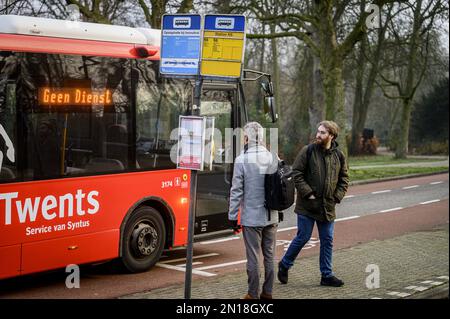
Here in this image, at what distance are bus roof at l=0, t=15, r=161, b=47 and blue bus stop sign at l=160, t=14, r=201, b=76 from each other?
2.16 meters

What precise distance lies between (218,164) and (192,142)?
414 cm

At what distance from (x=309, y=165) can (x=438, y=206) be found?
1083 cm

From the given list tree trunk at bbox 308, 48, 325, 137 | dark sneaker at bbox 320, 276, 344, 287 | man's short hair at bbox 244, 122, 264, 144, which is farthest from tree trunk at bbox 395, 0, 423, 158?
man's short hair at bbox 244, 122, 264, 144

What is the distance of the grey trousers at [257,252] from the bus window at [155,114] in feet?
8.55

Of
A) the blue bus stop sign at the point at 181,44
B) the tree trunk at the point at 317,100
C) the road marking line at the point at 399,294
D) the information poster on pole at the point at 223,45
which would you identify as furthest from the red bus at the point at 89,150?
the tree trunk at the point at 317,100

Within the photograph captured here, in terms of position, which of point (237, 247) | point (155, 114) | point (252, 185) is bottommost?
point (237, 247)

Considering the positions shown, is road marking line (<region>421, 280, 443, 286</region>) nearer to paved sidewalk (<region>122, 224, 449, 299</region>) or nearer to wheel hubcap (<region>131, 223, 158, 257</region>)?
paved sidewalk (<region>122, 224, 449, 299</region>)

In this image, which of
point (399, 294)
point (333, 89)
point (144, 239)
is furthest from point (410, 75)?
point (399, 294)

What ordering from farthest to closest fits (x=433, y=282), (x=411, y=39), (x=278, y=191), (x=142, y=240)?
(x=411, y=39) < (x=142, y=240) < (x=433, y=282) < (x=278, y=191)

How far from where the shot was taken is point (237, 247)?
38.3ft

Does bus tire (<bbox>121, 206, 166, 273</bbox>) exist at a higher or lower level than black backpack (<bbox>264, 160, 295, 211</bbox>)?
lower

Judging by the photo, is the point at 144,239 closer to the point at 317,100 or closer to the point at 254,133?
the point at 254,133

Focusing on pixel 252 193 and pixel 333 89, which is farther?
pixel 333 89

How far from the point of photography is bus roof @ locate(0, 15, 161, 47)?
26.4 feet
